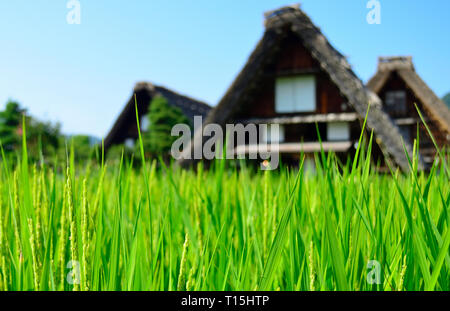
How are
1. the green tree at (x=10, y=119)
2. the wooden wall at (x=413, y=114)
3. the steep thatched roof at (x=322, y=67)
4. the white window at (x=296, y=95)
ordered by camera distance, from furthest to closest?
1. the green tree at (x=10, y=119)
2. the wooden wall at (x=413, y=114)
3. the white window at (x=296, y=95)
4. the steep thatched roof at (x=322, y=67)

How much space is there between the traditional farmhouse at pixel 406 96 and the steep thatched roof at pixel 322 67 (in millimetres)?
4958

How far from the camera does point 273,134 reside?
6.24 meters

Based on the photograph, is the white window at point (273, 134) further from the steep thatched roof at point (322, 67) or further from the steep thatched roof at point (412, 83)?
the steep thatched roof at point (412, 83)

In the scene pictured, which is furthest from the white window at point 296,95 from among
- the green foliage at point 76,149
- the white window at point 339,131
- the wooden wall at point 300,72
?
the green foliage at point 76,149

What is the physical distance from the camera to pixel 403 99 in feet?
38.5

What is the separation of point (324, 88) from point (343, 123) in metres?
0.69

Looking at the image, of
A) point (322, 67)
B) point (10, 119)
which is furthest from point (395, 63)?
point (10, 119)

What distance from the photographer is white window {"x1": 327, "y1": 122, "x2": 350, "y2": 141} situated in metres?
5.95

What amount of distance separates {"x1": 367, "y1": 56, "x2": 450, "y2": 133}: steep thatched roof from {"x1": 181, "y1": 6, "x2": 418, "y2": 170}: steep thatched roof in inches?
187

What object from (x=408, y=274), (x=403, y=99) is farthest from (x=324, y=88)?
(x=403, y=99)

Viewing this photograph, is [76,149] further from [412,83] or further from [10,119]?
[10,119]

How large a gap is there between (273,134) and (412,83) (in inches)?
261

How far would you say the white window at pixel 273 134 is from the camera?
6.09 metres

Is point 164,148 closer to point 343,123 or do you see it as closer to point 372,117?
point 343,123
